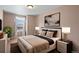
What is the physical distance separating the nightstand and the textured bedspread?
221 millimetres

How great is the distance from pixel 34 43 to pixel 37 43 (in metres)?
0.05

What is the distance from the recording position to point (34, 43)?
3.88 ft

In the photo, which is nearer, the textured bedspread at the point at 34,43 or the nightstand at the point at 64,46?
the textured bedspread at the point at 34,43

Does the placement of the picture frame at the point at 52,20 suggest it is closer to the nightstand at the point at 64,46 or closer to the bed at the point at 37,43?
the bed at the point at 37,43

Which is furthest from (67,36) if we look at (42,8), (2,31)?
(2,31)

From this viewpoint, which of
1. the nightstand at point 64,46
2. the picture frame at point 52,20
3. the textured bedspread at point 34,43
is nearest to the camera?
the textured bedspread at point 34,43

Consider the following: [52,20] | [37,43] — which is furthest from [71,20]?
[37,43]

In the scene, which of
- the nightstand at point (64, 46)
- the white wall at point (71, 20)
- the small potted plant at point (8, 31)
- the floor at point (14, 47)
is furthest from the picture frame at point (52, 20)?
the small potted plant at point (8, 31)

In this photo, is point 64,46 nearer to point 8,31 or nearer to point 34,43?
point 34,43

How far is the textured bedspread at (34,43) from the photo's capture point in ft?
3.72

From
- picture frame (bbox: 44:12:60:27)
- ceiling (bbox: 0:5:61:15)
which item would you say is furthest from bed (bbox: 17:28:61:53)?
ceiling (bbox: 0:5:61:15)

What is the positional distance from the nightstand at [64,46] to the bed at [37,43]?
0.08 metres

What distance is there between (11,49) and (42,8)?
0.86 meters
